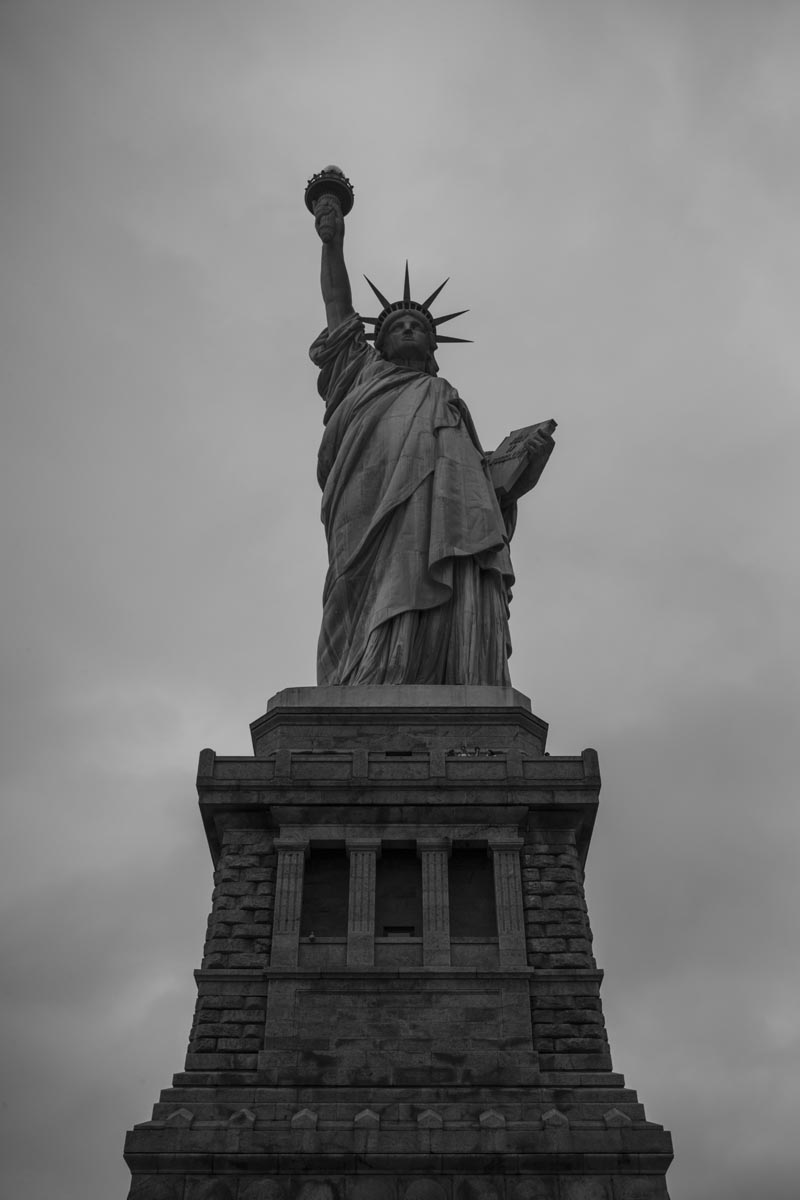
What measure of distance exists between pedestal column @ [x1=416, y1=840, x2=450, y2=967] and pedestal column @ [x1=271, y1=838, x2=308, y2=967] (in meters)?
1.67

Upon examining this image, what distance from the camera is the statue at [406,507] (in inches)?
915

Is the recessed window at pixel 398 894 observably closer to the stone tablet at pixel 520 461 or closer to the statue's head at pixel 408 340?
the stone tablet at pixel 520 461

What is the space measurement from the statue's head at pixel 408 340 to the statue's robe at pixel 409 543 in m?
0.92

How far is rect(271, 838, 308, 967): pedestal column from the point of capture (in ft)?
58.2

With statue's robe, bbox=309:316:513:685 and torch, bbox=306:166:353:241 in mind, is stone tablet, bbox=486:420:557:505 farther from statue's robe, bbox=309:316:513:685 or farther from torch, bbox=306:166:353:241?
torch, bbox=306:166:353:241

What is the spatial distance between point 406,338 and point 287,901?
1402cm

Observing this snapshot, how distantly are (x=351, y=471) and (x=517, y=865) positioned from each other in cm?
970

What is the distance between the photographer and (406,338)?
93.3 ft

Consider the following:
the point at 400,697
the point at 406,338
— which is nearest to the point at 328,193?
the point at 406,338

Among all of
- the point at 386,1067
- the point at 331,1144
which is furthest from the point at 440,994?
the point at 331,1144

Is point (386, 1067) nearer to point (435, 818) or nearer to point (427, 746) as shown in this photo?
point (435, 818)

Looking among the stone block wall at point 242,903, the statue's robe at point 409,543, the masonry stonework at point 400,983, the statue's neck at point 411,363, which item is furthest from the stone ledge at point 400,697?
the statue's neck at point 411,363

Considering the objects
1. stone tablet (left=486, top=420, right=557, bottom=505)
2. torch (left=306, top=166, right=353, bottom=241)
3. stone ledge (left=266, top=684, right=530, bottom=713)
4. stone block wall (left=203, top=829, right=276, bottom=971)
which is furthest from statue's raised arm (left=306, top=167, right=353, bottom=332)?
stone block wall (left=203, top=829, right=276, bottom=971)

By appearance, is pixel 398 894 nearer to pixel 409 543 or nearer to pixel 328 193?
pixel 409 543
